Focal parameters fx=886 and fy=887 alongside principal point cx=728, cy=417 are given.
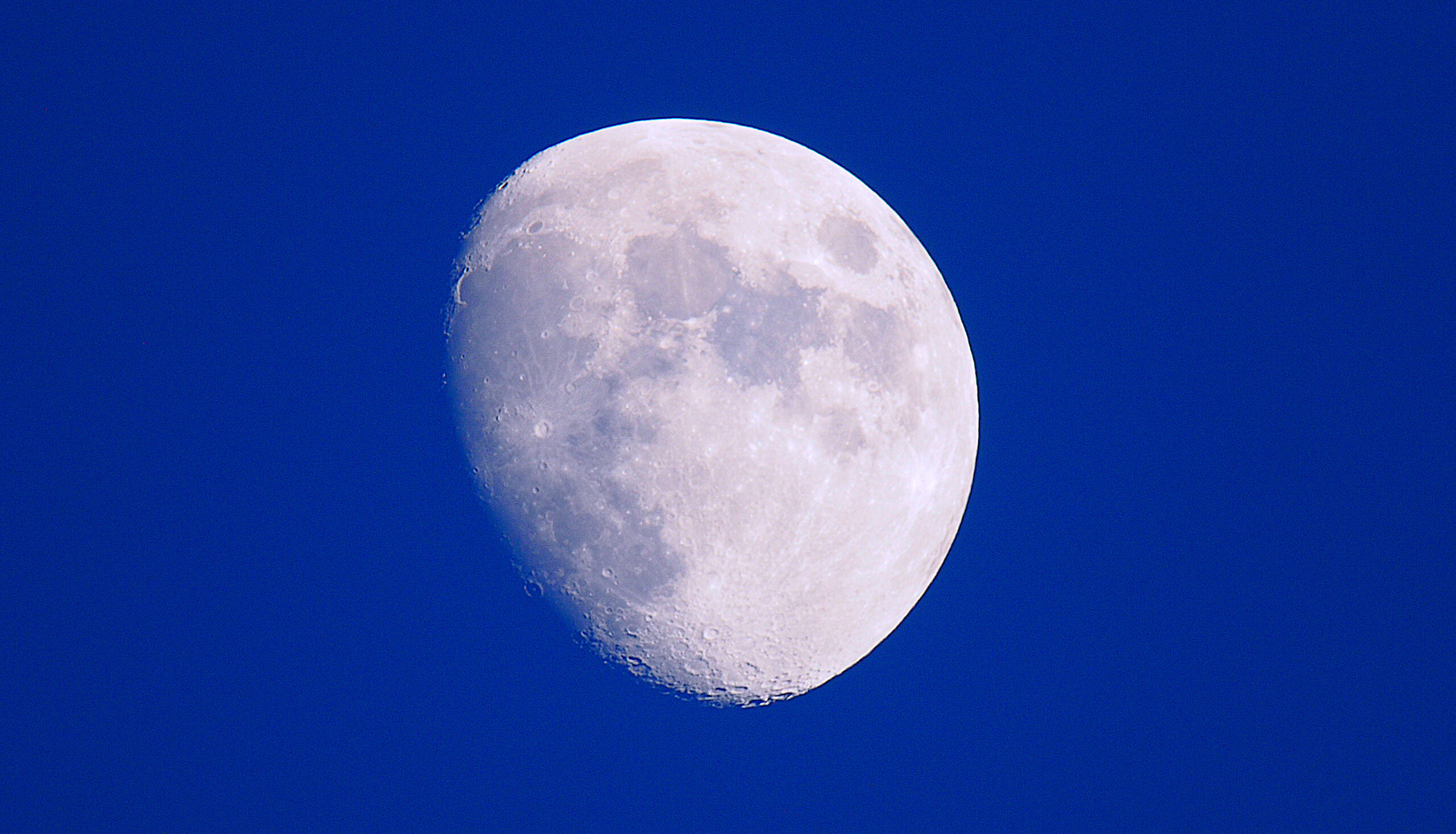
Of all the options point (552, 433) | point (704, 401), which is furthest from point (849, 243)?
point (552, 433)

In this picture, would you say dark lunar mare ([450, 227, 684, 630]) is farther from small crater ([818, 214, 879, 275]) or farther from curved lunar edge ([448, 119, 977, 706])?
small crater ([818, 214, 879, 275])

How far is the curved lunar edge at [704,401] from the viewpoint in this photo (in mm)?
4184

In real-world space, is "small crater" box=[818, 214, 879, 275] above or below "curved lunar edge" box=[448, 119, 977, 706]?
above

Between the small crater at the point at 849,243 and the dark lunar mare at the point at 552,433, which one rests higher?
the small crater at the point at 849,243

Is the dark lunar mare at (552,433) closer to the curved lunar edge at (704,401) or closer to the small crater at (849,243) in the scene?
the curved lunar edge at (704,401)

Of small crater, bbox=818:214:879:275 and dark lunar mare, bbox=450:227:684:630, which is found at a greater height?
small crater, bbox=818:214:879:275

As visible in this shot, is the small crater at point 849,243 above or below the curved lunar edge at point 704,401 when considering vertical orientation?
above

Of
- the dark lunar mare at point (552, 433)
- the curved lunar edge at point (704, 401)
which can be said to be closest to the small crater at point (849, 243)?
the curved lunar edge at point (704, 401)

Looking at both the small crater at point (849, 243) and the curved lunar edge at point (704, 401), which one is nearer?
the curved lunar edge at point (704, 401)

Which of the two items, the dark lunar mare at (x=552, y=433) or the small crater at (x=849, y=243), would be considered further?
the small crater at (x=849, y=243)

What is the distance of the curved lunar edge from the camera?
418 centimetres

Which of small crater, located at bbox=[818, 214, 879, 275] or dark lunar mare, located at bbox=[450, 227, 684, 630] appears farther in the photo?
small crater, located at bbox=[818, 214, 879, 275]

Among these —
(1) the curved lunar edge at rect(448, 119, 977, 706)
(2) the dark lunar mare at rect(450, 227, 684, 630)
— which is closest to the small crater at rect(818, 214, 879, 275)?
(1) the curved lunar edge at rect(448, 119, 977, 706)

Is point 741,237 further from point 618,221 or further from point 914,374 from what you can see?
point 914,374
